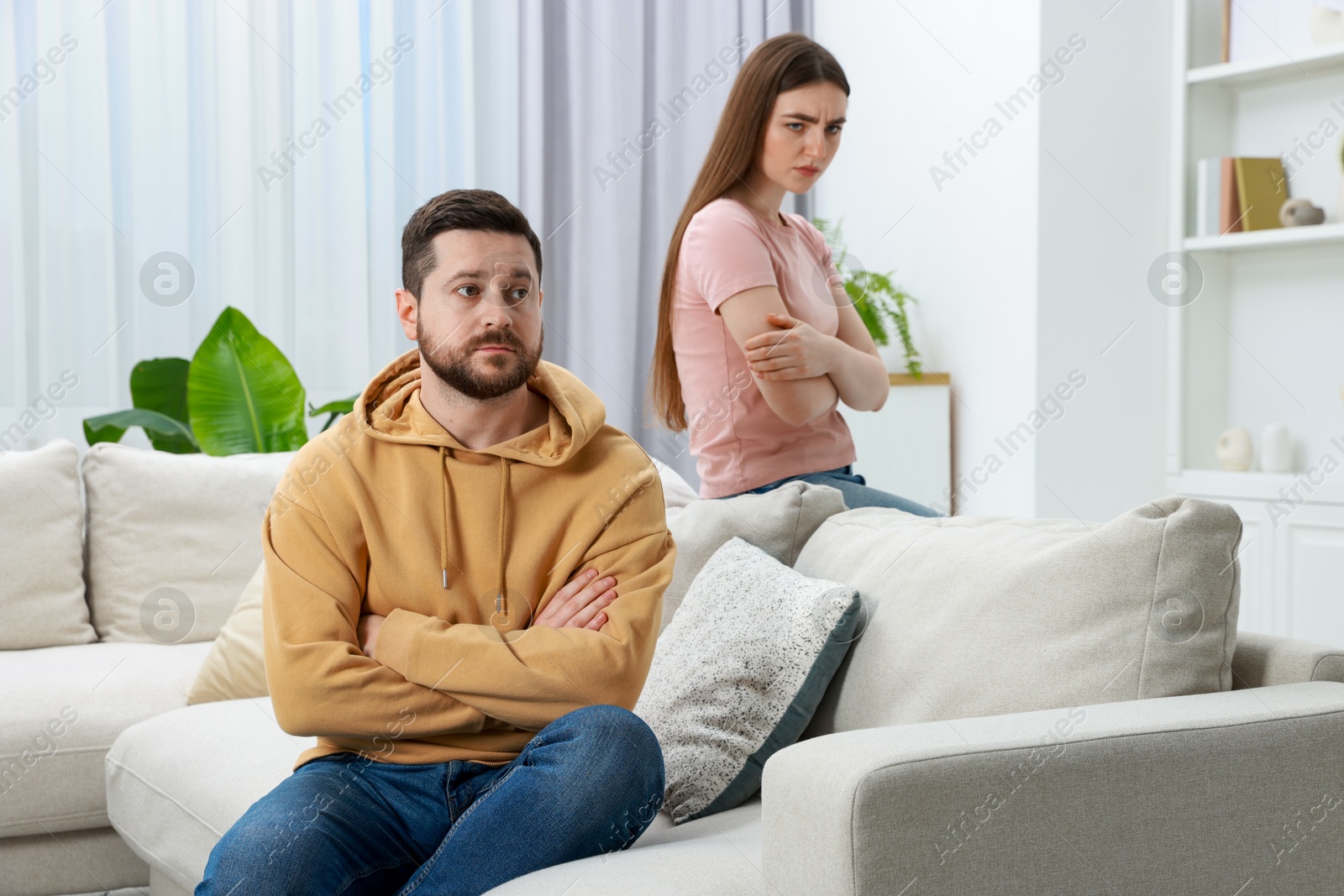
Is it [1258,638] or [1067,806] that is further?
[1258,638]

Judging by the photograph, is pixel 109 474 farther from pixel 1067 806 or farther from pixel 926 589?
Result: pixel 1067 806

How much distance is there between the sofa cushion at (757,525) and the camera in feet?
5.56

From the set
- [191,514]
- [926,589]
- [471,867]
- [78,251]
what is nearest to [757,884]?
[471,867]

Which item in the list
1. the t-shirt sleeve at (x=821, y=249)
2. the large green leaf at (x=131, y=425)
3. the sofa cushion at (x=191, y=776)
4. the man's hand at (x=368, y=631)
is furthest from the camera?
the large green leaf at (x=131, y=425)

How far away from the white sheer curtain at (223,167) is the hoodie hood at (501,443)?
2.11 m

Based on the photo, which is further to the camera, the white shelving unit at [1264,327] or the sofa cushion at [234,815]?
the white shelving unit at [1264,327]

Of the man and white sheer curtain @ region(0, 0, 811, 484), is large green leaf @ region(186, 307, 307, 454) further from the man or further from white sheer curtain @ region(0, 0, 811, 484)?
the man

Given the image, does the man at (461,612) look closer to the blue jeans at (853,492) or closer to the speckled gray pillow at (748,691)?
the speckled gray pillow at (748,691)

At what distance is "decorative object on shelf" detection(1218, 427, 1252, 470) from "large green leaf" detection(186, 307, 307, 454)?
2437 mm

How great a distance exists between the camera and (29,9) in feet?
10.3

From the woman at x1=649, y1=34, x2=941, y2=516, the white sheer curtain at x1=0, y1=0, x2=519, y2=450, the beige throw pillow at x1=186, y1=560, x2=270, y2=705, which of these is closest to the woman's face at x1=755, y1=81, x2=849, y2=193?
the woman at x1=649, y1=34, x2=941, y2=516

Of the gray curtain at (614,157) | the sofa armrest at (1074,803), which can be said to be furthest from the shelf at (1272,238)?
the sofa armrest at (1074,803)

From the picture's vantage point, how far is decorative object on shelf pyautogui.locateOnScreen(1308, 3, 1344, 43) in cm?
299

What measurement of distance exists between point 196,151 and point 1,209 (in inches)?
20.6
